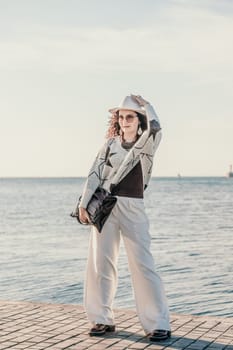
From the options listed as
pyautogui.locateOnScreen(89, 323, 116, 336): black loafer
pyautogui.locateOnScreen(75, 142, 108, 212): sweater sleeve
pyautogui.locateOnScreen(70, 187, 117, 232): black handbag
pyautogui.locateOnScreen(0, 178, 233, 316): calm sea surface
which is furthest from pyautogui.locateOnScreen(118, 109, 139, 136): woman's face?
pyautogui.locateOnScreen(0, 178, 233, 316): calm sea surface

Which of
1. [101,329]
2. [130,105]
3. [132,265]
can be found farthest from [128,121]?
[101,329]

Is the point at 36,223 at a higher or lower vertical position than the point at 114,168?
lower

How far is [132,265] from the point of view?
267 inches

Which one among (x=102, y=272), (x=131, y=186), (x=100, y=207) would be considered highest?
(x=131, y=186)

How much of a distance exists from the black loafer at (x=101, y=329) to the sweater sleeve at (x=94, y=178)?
967 millimetres

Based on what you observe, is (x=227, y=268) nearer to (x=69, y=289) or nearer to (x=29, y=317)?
(x=69, y=289)

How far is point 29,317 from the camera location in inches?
291

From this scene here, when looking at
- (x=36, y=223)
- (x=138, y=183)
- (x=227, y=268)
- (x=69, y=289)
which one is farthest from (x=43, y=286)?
(x=36, y=223)

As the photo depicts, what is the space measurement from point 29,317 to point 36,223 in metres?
24.4

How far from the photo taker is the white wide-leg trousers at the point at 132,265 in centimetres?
674

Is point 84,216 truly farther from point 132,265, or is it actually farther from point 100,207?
point 132,265

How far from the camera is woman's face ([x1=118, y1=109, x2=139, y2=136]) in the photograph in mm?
6855

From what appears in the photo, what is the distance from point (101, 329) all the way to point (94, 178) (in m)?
1.20

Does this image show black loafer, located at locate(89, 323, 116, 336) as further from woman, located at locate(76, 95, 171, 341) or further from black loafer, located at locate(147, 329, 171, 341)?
black loafer, located at locate(147, 329, 171, 341)
